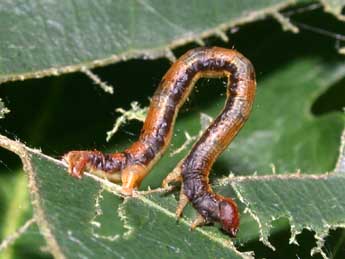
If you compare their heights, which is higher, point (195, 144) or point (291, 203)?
point (195, 144)

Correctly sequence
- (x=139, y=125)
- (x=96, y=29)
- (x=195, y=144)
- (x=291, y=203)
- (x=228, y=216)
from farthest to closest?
1. (x=139, y=125)
2. (x=96, y=29)
3. (x=195, y=144)
4. (x=291, y=203)
5. (x=228, y=216)

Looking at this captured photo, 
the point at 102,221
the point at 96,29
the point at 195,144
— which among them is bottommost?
the point at 102,221

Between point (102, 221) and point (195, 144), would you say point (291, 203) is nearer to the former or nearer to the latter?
point (195, 144)

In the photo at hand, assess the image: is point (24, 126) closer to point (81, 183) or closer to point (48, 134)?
point (48, 134)

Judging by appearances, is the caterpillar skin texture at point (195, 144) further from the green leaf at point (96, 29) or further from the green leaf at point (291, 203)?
the green leaf at point (96, 29)

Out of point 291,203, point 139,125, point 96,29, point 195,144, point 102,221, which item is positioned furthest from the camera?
point 139,125

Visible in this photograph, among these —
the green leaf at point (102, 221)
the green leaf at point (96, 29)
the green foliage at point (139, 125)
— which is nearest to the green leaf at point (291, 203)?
the green foliage at point (139, 125)

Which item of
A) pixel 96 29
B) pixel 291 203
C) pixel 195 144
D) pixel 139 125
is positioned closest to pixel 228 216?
pixel 291 203

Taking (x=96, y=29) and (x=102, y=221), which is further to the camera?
(x=96, y=29)
